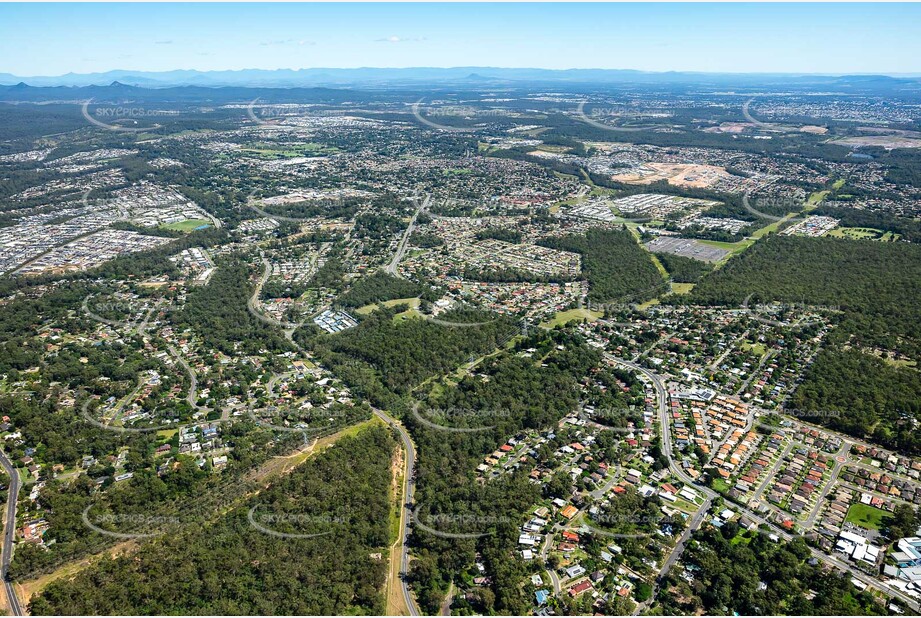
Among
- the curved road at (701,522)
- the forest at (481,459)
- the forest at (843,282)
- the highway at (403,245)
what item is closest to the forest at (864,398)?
the forest at (843,282)

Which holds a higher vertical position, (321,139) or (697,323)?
(321,139)

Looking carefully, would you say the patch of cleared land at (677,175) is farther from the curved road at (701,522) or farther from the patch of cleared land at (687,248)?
the curved road at (701,522)

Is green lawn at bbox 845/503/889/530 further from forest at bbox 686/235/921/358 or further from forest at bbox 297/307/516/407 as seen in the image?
forest at bbox 297/307/516/407

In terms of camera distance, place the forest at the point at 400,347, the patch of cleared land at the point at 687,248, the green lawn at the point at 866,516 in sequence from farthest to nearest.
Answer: the patch of cleared land at the point at 687,248, the forest at the point at 400,347, the green lawn at the point at 866,516

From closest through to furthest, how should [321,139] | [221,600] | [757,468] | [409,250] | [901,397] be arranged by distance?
[221,600]
[757,468]
[901,397]
[409,250]
[321,139]

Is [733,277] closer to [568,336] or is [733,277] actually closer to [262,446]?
[568,336]

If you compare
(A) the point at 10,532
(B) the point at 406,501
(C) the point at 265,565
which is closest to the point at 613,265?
(B) the point at 406,501

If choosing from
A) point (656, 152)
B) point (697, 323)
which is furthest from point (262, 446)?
point (656, 152)
